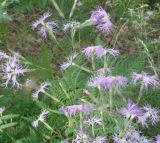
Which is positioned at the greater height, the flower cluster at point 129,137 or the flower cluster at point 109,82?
the flower cluster at point 109,82

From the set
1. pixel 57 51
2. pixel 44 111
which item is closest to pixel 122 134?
pixel 44 111

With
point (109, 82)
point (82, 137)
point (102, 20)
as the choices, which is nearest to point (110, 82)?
point (109, 82)

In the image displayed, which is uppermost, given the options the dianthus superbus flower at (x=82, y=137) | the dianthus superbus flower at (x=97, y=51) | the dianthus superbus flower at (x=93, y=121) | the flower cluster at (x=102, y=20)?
the flower cluster at (x=102, y=20)

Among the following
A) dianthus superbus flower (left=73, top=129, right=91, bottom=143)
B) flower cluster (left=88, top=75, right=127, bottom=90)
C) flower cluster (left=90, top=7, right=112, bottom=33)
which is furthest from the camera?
flower cluster (left=90, top=7, right=112, bottom=33)

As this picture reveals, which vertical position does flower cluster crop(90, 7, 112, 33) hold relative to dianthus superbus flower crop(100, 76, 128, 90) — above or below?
above

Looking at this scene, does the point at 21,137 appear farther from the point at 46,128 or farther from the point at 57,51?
the point at 57,51

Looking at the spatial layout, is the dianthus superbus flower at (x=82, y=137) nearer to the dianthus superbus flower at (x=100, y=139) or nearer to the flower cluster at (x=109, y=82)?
the dianthus superbus flower at (x=100, y=139)

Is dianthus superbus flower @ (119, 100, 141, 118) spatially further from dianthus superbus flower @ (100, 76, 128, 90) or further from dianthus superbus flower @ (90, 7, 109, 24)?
dianthus superbus flower @ (90, 7, 109, 24)

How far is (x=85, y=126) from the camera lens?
1.66m

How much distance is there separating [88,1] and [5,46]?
58 centimetres

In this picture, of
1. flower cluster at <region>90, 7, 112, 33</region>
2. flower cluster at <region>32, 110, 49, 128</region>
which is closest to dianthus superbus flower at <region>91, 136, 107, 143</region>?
flower cluster at <region>32, 110, 49, 128</region>

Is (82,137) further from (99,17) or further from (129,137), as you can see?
(99,17)

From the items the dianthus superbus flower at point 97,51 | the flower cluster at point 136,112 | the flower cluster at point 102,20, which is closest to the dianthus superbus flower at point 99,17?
the flower cluster at point 102,20

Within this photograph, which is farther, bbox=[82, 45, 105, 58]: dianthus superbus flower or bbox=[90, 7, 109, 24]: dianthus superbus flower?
bbox=[90, 7, 109, 24]: dianthus superbus flower
